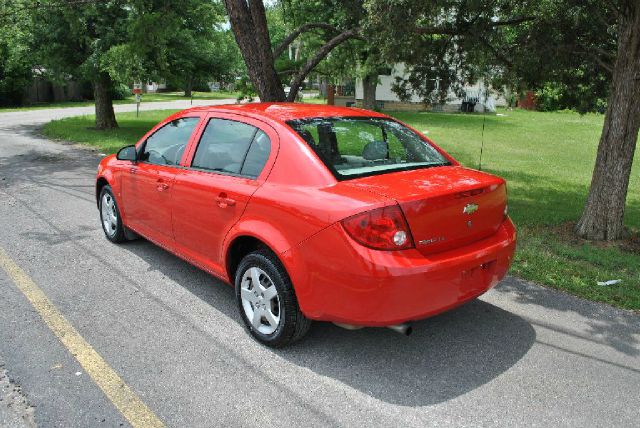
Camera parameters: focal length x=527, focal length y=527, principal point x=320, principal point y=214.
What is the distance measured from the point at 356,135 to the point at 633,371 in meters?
2.54

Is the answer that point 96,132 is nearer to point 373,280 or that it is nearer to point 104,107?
point 104,107

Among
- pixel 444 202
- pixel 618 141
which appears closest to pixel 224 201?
pixel 444 202

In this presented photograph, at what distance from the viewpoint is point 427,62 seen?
846 centimetres

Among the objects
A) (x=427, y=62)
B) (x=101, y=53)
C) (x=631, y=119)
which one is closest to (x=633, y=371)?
(x=631, y=119)

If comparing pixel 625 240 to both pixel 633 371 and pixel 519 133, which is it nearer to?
pixel 633 371

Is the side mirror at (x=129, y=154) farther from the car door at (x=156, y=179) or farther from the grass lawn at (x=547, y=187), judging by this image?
the grass lawn at (x=547, y=187)

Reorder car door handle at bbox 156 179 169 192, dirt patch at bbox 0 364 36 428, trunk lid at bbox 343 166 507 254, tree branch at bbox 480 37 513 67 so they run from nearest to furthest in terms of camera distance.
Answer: dirt patch at bbox 0 364 36 428 → trunk lid at bbox 343 166 507 254 → car door handle at bbox 156 179 169 192 → tree branch at bbox 480 37 513 67

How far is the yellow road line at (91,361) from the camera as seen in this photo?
9.57 ft

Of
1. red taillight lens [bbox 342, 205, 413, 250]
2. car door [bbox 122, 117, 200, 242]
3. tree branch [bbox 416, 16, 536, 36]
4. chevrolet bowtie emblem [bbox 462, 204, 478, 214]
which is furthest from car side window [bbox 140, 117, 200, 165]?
tree branch [bbox 416, 16, 536, 36]

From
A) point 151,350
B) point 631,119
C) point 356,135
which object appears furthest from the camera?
point 631,119

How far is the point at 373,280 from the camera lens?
301cm

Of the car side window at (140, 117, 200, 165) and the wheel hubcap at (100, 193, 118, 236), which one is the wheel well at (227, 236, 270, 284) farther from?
the wheel hubcap at (100, 193, 118, 236)

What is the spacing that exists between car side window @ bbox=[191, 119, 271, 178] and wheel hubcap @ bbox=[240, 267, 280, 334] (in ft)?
2.39

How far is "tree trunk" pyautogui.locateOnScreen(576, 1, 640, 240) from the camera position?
6.02m
